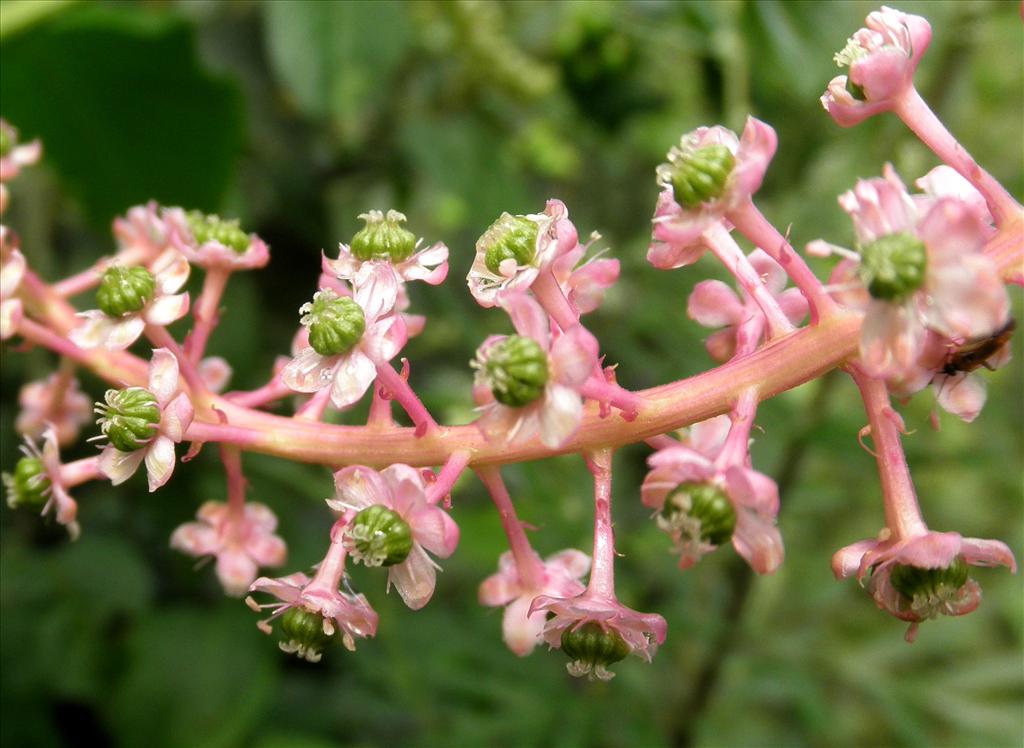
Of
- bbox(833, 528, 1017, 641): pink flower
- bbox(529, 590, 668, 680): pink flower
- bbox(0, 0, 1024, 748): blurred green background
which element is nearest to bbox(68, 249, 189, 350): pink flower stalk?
bbox(529, 590, 668, 680): pink flower

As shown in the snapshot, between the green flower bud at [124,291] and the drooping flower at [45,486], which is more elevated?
the green flower bud at [124,291]

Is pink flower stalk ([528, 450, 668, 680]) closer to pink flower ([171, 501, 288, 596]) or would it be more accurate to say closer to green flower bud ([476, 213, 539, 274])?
green flower bud ([476, 213, 539, 274])

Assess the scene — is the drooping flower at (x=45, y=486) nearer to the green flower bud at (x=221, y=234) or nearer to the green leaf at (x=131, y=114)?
the green flower bud at (x=221, y=234)

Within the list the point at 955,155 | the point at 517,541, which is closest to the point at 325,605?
the point at 517,541

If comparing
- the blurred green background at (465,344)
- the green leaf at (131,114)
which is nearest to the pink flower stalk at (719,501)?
the blurred green background at (465,344)

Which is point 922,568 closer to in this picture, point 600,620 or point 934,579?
point 934,579

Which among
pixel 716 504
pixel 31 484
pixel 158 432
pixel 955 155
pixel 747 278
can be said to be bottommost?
pixel 31 484
